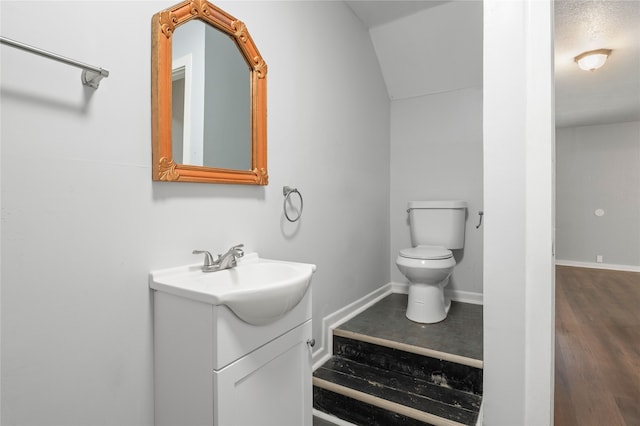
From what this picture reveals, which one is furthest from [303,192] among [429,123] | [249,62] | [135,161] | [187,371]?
[429,123]

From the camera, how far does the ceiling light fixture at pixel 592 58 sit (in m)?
2.51

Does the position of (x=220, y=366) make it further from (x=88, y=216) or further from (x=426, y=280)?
(x=426, y=280)

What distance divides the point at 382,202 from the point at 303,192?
3.79ft

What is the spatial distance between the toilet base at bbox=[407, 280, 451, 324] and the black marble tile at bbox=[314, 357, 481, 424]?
0.49 metres

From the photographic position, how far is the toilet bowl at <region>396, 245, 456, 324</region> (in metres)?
2.05

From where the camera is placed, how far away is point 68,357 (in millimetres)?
857

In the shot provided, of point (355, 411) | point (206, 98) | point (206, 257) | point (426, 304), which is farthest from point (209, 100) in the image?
point (426, 304)

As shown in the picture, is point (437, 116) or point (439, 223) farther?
point (437, 116)

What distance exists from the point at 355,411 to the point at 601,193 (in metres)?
4.36

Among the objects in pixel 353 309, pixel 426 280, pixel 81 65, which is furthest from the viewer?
pixel 353 309

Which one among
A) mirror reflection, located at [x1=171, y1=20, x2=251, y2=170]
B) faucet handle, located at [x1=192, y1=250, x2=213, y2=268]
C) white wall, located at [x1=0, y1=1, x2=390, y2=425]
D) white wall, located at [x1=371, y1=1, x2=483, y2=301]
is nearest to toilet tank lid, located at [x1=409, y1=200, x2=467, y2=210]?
white wall, located at [x1=371, y1=1, x2=483, y2=301]

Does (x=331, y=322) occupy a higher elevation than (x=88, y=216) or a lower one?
lower

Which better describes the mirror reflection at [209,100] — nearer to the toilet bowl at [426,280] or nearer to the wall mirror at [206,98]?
the wall mirror at [206,98]

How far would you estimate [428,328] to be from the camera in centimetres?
200
